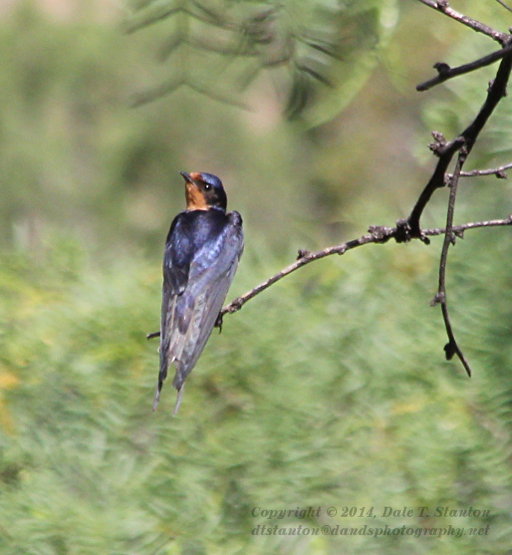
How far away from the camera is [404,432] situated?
1645 millimetres

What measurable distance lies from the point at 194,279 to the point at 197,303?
9cm

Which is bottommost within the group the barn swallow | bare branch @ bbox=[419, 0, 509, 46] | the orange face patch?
the orange face patch

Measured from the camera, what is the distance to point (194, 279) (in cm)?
175

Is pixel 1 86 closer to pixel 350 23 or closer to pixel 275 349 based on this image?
pixel 275 349

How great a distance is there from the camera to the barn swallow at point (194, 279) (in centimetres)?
154

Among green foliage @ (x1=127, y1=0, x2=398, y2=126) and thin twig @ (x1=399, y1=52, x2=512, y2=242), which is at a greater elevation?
thin twig @ (x1=399, y1=52, x2=512, y2=242)

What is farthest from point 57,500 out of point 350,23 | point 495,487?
point 350,23

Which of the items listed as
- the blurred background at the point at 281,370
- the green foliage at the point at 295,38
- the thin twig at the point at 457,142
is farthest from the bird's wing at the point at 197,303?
the thin twig at the point at 457,142

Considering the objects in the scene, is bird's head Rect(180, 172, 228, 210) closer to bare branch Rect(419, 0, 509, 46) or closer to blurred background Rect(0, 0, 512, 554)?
blurred background Rect(0, 0, 512, 554)

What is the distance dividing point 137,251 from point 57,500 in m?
0.88

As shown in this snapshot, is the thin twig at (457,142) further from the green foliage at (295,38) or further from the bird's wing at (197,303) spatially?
the bird's wing at (197,303)

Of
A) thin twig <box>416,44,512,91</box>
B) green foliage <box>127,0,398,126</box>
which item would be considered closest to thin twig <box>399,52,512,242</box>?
thin twig <box>416,44,512,91</box>

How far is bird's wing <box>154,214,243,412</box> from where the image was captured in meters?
1.52

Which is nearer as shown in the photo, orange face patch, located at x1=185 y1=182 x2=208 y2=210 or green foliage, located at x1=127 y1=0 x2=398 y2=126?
green foliage, located at x1=127 y1=0 x2=398 y2=126
